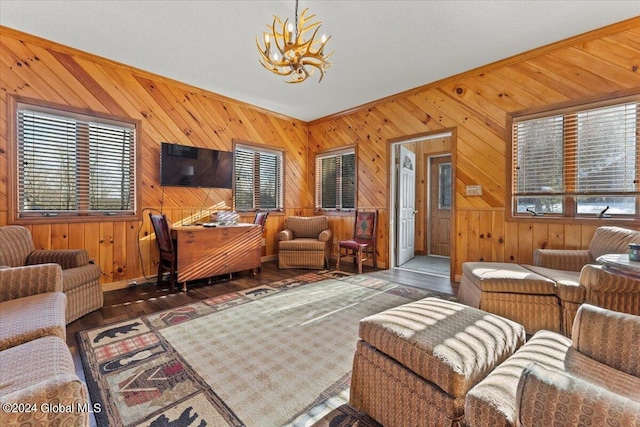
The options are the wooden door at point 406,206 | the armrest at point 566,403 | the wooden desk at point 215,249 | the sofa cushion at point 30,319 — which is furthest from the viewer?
the wooden door at point 406,206

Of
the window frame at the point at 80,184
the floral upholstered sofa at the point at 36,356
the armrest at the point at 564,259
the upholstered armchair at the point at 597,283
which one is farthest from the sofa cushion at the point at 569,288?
the window frame at the point at 80,184

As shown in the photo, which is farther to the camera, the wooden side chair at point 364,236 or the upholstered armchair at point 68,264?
the wooden side chair at point 364,236

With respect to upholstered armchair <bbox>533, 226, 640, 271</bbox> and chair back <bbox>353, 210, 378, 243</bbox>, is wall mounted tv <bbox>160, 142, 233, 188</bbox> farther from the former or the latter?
upholstered armchair <bbox>533, 226, 640, 271</bbox>

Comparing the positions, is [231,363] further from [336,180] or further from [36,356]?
[336,180]

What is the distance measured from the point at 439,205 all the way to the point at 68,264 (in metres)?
6.26

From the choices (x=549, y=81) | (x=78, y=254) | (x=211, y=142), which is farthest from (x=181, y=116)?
(x=549, y=81)

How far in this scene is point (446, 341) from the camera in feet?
4.19

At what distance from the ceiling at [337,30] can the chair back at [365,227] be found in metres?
2.14

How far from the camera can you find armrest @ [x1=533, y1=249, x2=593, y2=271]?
104 inches

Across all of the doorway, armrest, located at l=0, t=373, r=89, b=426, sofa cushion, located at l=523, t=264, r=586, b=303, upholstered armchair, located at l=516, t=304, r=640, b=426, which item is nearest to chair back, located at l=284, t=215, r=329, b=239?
the doorway

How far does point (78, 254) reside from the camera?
280 centimetres

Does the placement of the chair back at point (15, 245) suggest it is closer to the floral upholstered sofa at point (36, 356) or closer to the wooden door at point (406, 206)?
the floral upholstered sofa at point (36, 356)

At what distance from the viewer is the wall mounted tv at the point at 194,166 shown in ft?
12.8

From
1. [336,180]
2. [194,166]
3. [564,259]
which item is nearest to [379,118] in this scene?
[336,180]
